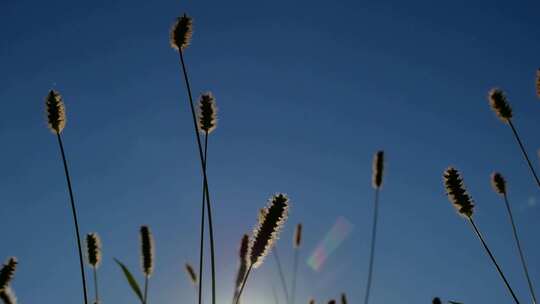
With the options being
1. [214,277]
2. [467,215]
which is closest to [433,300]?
[467,215]

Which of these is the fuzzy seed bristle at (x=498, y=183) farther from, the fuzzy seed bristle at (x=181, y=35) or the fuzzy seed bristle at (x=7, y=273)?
the fuzzy seed bristle at (x=7, y=273)

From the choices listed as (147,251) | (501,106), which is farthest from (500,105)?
(147,251)

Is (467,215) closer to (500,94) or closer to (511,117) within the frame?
(511,117)

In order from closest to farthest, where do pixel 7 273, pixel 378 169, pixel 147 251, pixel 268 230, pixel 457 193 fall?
1. pixel 268 230
2. pixel 7 273
3. pixel 457 193
4. pixel 147 251
5. pixel 378 169

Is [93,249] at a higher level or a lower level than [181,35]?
lower

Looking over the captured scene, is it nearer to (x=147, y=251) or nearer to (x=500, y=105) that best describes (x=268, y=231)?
(x=147, y=251)

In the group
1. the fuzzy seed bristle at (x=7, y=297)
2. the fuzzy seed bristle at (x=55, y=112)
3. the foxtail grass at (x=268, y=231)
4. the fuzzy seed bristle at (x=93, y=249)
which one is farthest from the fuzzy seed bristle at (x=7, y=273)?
the foxtail grass at (x=268, y=231)
